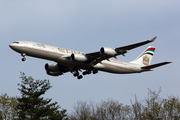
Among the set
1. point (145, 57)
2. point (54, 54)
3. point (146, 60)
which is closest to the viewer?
point (54, 54)

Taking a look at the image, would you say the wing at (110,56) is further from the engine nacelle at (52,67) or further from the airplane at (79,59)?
the engine nacelle at (52,67)

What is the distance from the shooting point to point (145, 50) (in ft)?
187

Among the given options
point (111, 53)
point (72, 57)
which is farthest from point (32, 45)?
point (111, 53)

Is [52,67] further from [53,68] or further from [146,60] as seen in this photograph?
[146,60]

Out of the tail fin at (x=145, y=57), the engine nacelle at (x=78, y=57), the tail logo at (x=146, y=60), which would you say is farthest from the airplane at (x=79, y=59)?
the tail logo at (x=146, y=60)

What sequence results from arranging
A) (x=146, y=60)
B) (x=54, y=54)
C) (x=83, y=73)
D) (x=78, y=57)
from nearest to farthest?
1. (x=54, y=54)
2. (x=78, y=57)
3. (x=83, y=73)
4. (x=146, y=60)

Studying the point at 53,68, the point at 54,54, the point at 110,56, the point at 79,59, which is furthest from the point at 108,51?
the point at 53,68

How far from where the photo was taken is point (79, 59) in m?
41.3

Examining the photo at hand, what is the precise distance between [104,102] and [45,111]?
15434 mm

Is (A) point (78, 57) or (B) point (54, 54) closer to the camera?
(B) point (54, 54)

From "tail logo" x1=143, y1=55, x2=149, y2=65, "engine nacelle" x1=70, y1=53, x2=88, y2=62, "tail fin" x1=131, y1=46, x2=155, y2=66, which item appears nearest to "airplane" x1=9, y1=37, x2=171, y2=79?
"engine nacelle" x1=70, y1=53, x2=88, y2=62

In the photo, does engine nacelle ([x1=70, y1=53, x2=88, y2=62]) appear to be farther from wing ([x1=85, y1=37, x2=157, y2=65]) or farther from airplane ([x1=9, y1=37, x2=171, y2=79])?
wing ([x1=85, y1=37, x2=157, y2=65])

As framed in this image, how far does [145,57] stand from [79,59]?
19309mm

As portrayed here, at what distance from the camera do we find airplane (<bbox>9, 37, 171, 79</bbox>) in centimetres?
3919
